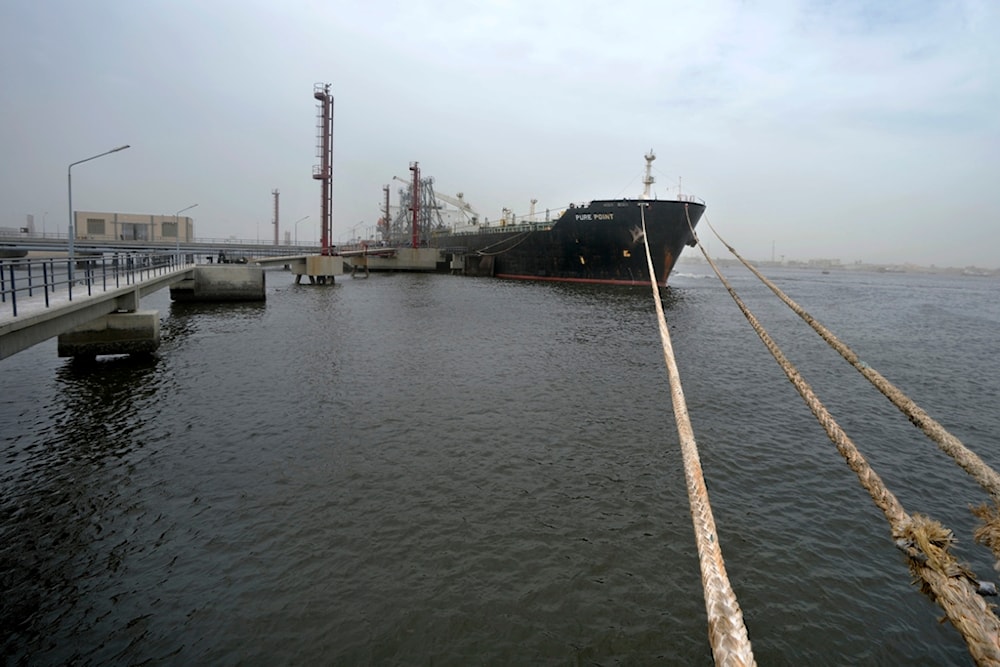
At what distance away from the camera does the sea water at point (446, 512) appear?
6.17 meters

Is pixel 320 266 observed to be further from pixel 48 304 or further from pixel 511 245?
pixel 48 304

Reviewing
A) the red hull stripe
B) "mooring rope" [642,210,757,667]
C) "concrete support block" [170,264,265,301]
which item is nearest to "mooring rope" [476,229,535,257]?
the red hull stripe

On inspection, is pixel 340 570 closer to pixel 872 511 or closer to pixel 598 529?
pixel 598 529

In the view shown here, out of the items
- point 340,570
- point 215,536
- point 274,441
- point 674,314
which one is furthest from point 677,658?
point 674,314

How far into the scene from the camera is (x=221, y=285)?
35969 millimetres

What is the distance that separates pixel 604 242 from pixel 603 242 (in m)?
0.13

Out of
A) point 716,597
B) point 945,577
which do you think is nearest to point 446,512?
point 716,597

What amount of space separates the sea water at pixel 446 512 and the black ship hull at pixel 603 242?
98.5 ft

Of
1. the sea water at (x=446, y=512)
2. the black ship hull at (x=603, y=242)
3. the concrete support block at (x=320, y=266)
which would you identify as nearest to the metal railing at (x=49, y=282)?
the sea water at (x=446, y=512)

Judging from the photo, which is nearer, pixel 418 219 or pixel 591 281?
pixel 591 281

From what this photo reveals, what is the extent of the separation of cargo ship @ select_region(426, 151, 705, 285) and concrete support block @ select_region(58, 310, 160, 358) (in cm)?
3541

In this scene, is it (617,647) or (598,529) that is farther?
(598,529)

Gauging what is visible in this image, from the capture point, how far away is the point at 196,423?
41.0 feet

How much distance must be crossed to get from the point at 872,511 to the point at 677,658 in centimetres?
590
